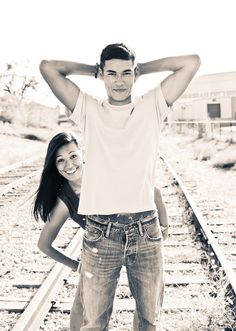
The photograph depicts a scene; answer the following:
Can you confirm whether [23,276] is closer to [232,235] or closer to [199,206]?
[232,235]

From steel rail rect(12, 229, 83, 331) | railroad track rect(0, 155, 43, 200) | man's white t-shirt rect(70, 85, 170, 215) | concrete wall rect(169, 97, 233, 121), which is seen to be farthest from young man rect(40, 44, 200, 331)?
concrete wall rect(169, 97, 233, 121)

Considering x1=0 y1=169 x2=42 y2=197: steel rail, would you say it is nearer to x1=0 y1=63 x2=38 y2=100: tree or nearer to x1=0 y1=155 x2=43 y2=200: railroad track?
x1=0 y1=155 x2=43 y2=200: railroad track

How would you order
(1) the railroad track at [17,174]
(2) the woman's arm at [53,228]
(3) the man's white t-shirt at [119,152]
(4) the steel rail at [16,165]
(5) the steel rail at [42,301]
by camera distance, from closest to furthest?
(3) the man's white t-shirt at [119,152] → (2) the woman's arm at [53,228] → (5) the steel rail at [42,301] → (1) the railroad track at [17,174] → (4) the steel rail at [16,165]

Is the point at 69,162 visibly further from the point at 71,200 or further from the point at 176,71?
the point at 176,71

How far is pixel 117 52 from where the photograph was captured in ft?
8.29

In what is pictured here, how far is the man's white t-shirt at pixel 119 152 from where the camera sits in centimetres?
250

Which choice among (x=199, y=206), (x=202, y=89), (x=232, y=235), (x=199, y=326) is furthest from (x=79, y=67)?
(x=202, y=89)

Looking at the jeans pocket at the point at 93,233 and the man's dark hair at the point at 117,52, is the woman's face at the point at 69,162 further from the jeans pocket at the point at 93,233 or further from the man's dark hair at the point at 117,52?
the man's dark hair at the point at 117,52

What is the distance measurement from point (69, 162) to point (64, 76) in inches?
19.7

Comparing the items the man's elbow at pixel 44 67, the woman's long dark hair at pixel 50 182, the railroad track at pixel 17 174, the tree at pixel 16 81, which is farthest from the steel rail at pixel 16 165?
the tree at pixel 16 81

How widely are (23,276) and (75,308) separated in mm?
2426

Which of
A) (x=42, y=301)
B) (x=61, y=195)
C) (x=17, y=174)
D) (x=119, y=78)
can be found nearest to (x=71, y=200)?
(x=61, y=195)

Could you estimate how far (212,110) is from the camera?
5966 centimetres

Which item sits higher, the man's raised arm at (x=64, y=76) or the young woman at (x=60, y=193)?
the man's raised arm at (x=64, y=76)
